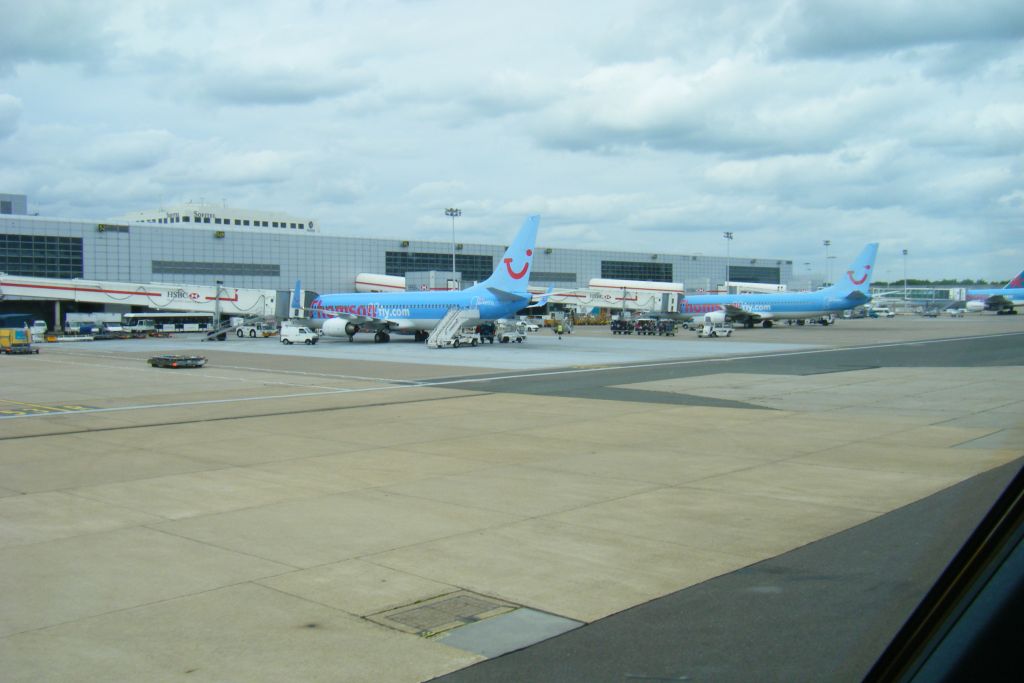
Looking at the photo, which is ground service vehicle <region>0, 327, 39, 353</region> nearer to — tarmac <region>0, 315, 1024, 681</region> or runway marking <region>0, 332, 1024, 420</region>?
tarmac <region>0, 315, 1024, 681</region>

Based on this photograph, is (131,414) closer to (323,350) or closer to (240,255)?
(323,350)

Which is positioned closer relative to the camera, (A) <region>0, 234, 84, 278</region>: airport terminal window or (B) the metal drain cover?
(B) the metal drain cover

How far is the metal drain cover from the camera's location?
8.16m

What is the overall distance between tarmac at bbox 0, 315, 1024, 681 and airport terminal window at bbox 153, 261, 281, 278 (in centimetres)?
7111

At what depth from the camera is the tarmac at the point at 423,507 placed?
773cm

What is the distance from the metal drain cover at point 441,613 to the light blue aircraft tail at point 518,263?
5271cm

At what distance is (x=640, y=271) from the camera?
454 ft

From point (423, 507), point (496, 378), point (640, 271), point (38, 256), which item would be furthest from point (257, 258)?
point (423, 507)

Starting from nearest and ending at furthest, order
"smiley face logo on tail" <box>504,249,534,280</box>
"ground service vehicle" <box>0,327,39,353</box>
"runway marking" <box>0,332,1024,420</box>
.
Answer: "runway marking" <box>0,332,1024,420</box> < "ground service vehicle" <box>0,327,39,353</box> < "smiley face logo on tail" <box>504,249,534,280</box>

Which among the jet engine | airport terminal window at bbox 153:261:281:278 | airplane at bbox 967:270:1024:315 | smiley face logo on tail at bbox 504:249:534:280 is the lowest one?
the jet engine

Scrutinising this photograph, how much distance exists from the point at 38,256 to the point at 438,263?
5008cm

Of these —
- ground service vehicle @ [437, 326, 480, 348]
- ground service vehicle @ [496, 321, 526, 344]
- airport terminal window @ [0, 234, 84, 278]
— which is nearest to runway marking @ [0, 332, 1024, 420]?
ground service vehicle @ [437, 326, 480, 348]

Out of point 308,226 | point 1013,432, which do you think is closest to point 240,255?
point 308,226

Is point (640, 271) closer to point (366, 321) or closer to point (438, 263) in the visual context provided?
point (438, 263)
